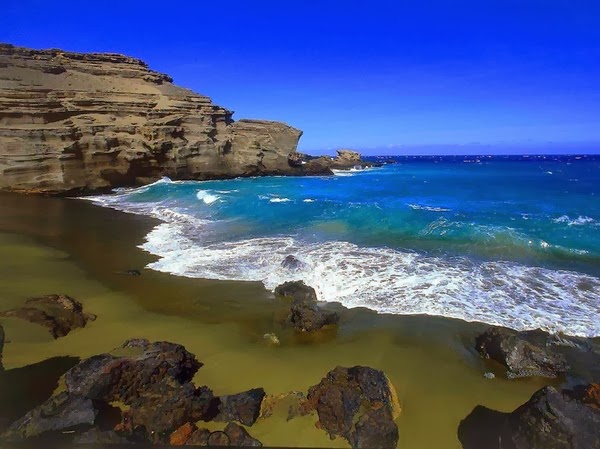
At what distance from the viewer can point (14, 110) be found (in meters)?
29.9

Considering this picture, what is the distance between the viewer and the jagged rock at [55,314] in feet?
23.6

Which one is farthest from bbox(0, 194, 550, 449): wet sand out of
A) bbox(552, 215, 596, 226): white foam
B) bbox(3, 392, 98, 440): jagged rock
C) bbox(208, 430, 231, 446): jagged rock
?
bbox(552, 215, 596, 226): white foam

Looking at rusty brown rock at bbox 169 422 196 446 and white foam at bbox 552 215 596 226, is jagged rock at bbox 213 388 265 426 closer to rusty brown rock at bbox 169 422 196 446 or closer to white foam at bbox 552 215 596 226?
rusty brown rock at bbox 169 422 196 446

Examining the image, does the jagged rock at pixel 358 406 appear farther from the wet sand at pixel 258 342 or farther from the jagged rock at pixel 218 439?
the jagged rock at pixel 218 439

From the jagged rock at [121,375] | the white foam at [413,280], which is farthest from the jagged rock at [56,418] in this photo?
the white foam at [413,280]

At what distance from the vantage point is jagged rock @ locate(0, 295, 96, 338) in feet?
23.6

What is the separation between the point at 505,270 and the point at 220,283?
7.89 m

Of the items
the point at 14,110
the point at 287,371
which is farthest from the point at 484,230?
the point at 14,110

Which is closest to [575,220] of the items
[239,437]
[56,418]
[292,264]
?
[292,264]

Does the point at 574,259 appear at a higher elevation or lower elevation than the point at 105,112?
lower

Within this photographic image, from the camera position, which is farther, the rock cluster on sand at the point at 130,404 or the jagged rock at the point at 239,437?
the jagged rock at the point at 239,437

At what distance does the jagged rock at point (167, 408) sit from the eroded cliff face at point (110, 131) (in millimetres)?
28888

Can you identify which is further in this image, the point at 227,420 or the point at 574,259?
the point at 574,259

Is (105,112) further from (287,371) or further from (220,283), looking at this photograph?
(287,371)
